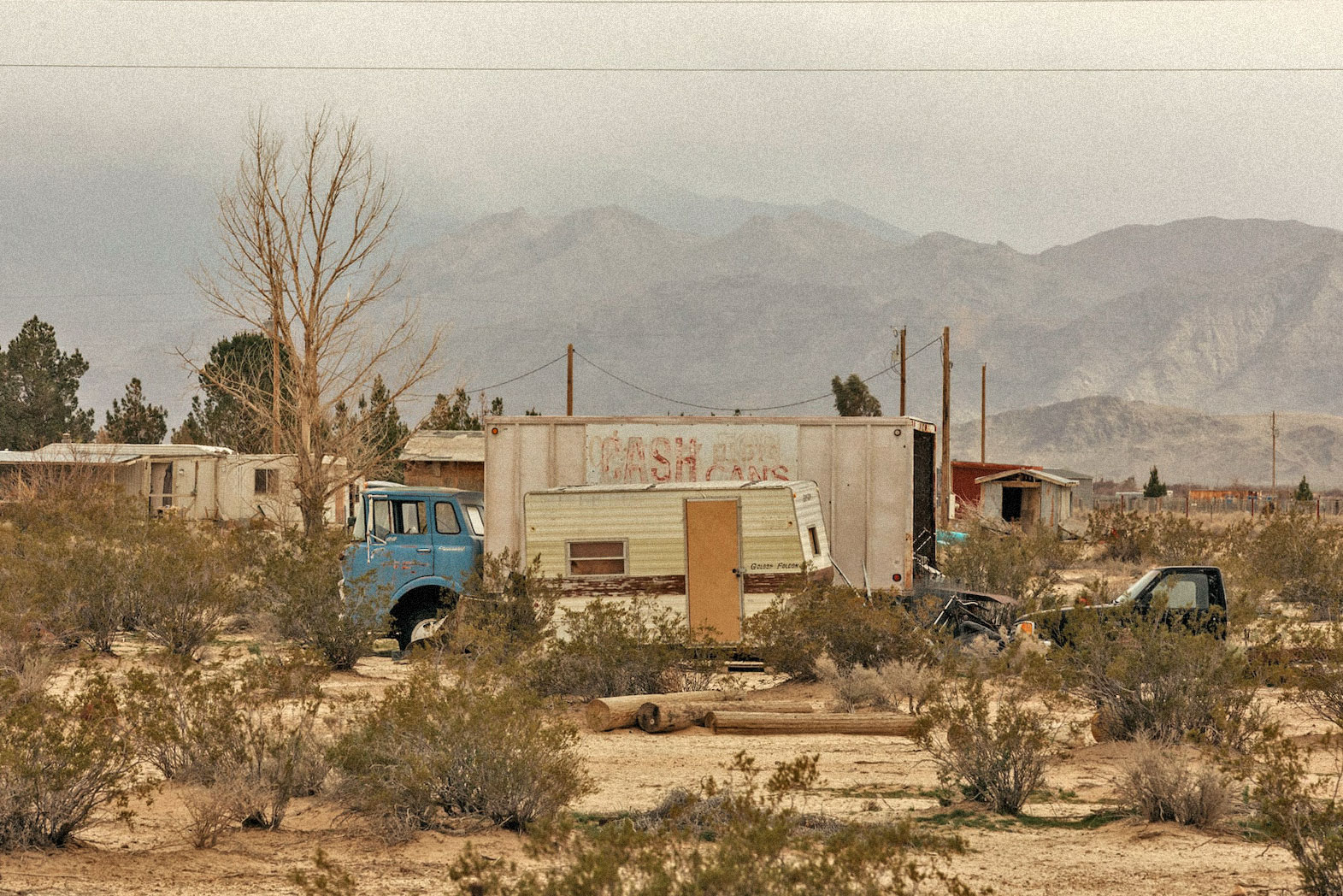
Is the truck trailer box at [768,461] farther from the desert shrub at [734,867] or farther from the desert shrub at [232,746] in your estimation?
the desert shrub at [734,867]

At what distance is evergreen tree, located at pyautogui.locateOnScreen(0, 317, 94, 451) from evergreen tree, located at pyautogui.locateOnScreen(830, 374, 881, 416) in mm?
31855

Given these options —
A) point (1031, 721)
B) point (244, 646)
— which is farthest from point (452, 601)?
point (1031, 721)

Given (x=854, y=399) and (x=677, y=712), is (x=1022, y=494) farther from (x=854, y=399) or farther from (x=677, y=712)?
(x=677, y=712)

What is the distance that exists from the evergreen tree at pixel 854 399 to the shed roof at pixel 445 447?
19.4 metres

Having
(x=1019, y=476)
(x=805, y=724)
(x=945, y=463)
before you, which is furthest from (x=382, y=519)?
(x=1019, y=476)

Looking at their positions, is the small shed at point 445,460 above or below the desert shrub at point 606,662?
above

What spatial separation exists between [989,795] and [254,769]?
15.3 ft

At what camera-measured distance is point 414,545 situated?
1606 cm

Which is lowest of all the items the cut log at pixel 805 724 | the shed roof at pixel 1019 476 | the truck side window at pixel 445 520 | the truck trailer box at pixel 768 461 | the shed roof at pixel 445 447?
the cut log at pixel 805 724

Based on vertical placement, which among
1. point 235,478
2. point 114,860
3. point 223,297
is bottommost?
point 114,860

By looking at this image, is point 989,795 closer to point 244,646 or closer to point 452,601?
point 452,601

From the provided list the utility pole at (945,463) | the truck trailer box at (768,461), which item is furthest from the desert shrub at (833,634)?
the utility pole at (945,463)

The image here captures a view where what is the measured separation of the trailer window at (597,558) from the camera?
14.6 metres

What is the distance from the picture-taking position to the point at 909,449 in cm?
1694
